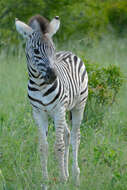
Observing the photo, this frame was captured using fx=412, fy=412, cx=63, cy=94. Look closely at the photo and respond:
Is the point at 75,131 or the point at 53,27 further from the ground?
the point at 53,27

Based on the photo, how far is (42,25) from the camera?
4.47m

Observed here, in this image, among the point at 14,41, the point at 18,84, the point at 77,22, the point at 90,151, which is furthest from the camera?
the point at 77,22

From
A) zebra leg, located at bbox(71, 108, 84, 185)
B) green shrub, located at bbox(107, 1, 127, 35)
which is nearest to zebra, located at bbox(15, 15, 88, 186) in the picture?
zebra leg, located at bbox(71, 108, 84, 185)

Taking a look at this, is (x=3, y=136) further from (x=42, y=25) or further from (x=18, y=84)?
(x=18, y=84)

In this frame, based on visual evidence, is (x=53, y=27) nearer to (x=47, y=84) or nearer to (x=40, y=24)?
(x=40, y=24)

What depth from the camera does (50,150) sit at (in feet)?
18.1

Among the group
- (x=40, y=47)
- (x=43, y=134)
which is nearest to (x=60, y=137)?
(x=43, y=134)

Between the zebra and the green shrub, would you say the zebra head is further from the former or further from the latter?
the green shrub

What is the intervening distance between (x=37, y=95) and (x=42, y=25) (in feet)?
2.56

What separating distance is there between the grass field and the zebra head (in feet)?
3.15

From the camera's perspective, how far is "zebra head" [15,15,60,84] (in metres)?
4.38

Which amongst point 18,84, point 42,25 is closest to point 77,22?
point 18,84

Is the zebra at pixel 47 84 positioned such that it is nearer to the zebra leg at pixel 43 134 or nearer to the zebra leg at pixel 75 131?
the zebra leg at pixel 43 134

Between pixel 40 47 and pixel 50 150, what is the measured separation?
167 centimetres
